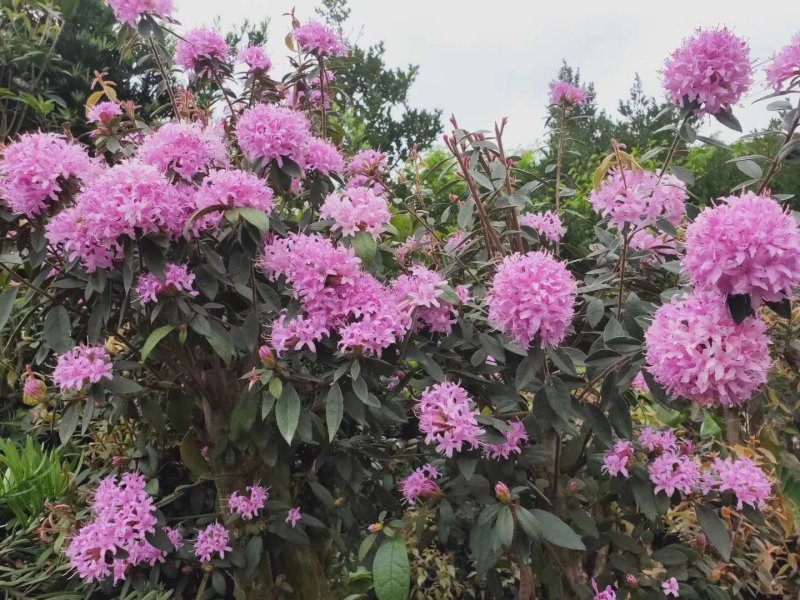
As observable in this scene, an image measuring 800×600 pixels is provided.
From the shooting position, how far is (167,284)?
136cm

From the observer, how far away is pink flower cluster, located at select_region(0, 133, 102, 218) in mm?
1295

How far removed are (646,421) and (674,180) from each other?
1284 mm

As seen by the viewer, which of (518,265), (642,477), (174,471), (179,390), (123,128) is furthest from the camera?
(174,471)

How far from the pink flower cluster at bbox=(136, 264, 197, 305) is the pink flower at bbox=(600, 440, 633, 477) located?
109 centimetres

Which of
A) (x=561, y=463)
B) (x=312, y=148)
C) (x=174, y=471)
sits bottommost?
(x=174, y=471)

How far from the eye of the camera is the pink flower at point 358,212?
1.40 m

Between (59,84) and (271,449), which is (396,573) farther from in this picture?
(59,84)

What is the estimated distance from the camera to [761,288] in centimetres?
93

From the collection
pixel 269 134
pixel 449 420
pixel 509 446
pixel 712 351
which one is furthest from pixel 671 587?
pixel 269 134

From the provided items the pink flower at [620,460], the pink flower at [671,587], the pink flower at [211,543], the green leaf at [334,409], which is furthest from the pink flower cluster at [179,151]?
the pink flower at [671,587]

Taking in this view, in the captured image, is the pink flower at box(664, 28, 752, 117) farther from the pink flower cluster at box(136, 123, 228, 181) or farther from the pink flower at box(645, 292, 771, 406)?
the pink flower cluster at box(136, 123, 228, 181)

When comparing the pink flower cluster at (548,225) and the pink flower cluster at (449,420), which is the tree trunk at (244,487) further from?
the pink flower cluster at (548,225)

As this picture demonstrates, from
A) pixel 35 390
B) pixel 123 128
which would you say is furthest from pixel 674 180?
pixel 35 390

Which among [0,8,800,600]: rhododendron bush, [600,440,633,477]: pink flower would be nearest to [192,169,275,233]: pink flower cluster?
[0,8,800,600]: rhododendron bush
